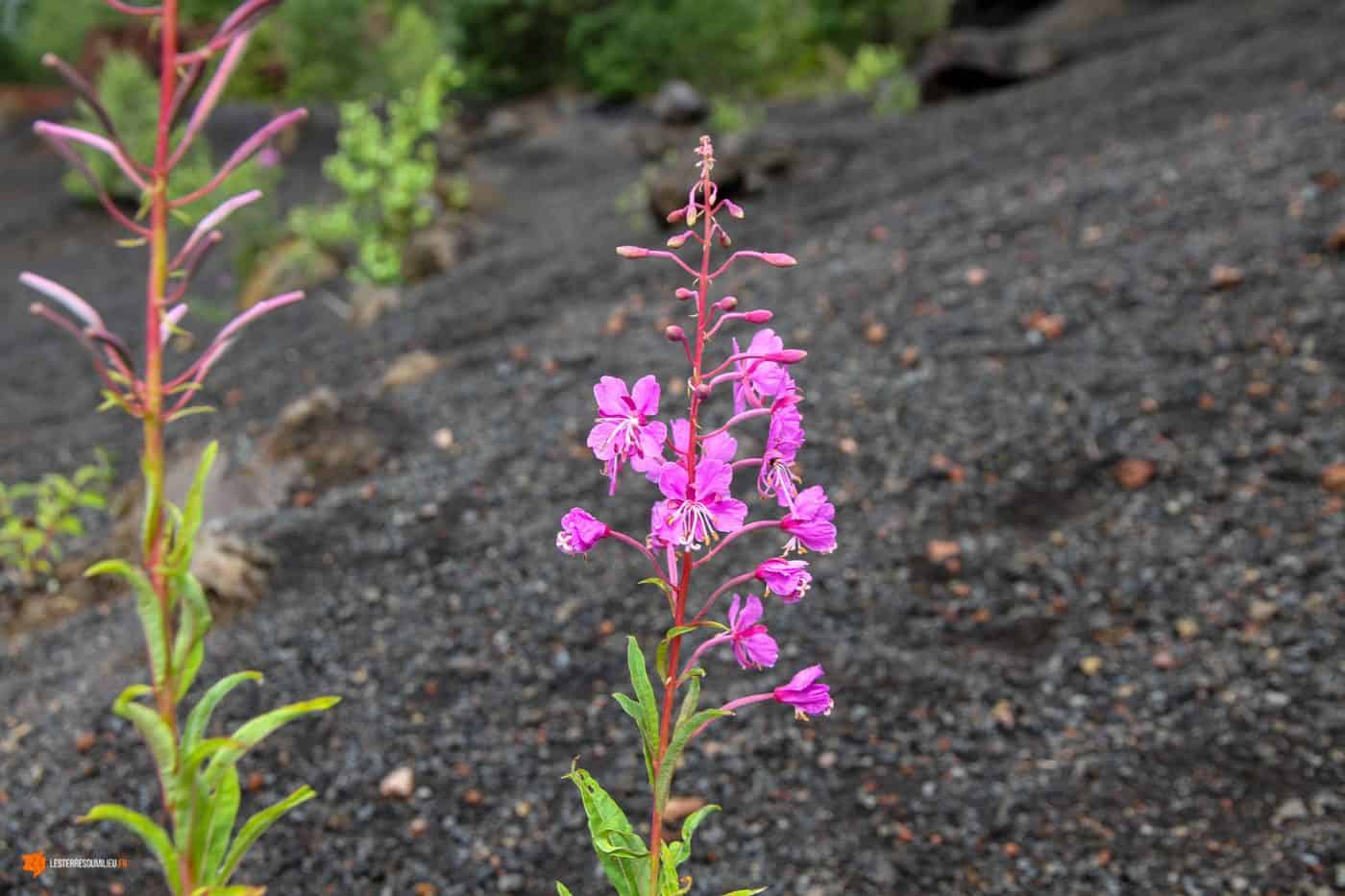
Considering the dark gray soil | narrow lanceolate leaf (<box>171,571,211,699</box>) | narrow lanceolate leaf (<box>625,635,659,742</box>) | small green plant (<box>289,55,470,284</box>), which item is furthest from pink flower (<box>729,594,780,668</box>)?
small green plant (<box>289,55,470,284</box>)

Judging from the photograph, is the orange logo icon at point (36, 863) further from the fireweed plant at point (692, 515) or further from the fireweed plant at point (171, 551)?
the fireweed plant at point (692, 515)

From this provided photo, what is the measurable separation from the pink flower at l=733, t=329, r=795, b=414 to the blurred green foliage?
1194cm

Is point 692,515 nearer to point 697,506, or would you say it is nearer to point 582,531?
point 697,506

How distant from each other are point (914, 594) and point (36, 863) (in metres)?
2.13

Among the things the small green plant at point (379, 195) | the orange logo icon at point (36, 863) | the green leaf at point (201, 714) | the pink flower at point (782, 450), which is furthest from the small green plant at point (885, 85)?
the green leaf at point (201, 714)

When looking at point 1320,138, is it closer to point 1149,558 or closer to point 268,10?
point 1149,558

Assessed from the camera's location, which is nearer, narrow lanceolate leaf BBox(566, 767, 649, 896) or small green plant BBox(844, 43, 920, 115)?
narrow lanceolate leaf BBox(566, 767, 649, 896)

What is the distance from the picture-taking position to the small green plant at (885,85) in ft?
28.4

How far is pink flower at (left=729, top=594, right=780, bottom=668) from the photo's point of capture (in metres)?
1.28

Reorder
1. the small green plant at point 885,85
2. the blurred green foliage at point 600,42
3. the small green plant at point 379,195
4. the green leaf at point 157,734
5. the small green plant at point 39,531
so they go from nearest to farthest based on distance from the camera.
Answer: the green leaf at point 157,734, the small green plant at point 39,531, the small green plant at point 379,195, the small green plant at point 885,85, the blurred green foliage at point 600,42

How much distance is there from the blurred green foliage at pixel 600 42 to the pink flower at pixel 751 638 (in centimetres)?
1203

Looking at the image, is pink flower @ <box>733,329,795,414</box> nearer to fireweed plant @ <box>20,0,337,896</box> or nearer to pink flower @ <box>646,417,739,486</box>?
pink flower @ <box>646,417,739,486</box>

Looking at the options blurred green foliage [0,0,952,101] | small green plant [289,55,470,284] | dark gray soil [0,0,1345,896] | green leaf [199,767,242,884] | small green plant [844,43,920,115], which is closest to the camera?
green leaf [199,767,242,884]

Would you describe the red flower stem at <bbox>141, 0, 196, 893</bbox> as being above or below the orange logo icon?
above
